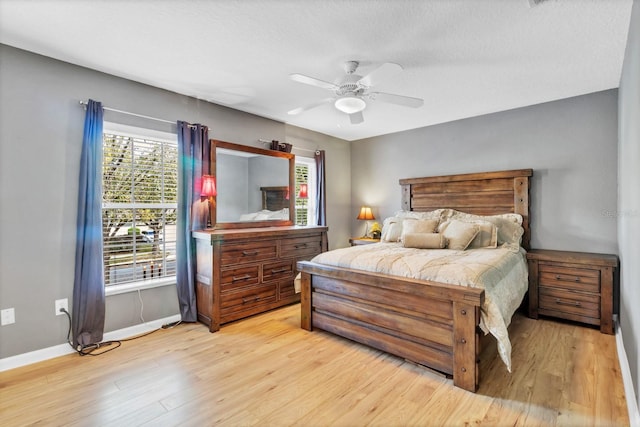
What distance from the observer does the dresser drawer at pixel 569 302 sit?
3.09 m

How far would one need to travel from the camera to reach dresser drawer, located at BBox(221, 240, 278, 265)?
10.6 feet

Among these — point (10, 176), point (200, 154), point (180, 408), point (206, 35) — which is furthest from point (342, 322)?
point (10, 176)

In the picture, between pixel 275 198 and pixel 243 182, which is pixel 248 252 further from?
pixel 275 198

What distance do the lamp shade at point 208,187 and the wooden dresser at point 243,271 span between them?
1.38ft

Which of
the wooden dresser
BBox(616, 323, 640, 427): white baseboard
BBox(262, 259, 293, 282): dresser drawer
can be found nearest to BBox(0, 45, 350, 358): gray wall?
the wooden dresser

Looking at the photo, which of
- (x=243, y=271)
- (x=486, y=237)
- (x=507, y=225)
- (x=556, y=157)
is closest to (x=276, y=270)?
(x=243, y=271)

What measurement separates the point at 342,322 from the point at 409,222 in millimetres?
1594

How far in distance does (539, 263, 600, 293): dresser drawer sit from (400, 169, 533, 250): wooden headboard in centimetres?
48

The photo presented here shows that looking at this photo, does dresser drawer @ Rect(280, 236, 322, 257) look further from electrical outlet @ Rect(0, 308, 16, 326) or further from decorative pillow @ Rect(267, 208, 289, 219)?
electrical outlet @ Rect(0, 308, 16, 326)

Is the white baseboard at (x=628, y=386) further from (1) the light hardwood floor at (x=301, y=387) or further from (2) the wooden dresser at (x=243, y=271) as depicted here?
(2) the wooden dresser at (x=243, y=271)

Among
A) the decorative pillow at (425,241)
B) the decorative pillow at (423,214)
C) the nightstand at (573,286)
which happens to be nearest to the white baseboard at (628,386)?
the nightstand at (573,286)

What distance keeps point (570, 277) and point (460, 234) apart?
1.17 m

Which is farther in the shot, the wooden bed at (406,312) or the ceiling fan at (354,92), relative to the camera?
the ceiling fan at (354,92)

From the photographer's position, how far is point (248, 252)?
11.3ft
